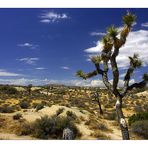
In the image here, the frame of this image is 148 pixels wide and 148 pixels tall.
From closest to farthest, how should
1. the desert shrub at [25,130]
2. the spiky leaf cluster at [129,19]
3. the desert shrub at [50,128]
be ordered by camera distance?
the spiky leaf cluster at [129,19] < the desert shrub at [50,128] < the desert shrub at [25,130]

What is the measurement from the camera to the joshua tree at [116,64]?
1237 centimetres

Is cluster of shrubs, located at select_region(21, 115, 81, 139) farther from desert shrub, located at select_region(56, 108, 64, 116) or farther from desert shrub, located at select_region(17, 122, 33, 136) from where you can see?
desert shrub, located at select_region(56, 108, 64, 116)

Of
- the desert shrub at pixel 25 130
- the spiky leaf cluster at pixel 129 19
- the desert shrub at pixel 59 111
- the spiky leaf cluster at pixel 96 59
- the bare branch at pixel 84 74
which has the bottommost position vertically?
the desert shrub at pixel 25 130

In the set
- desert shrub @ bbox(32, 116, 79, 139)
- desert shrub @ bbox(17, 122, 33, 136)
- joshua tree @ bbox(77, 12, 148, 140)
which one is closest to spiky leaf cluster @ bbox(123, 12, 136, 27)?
joshua tree @ bbox(77, 12, 148, 140)

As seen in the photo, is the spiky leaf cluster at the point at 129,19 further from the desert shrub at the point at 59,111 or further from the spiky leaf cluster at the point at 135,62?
the desert shrub at the point at 59,111

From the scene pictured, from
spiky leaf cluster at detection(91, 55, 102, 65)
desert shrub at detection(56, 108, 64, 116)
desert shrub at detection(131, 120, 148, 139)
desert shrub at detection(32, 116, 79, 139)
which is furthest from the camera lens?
desert shrub at detection(56, 108, 64, 116)

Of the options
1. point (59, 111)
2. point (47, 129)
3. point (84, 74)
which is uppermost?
point (59, 111)

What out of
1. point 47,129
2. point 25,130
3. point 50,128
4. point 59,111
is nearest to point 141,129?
point 50,128

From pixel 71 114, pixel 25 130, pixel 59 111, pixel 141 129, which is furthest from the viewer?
pixel 59 111

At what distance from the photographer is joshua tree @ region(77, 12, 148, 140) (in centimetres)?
1237

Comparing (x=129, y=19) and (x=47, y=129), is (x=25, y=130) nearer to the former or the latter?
(x=47, y=129)

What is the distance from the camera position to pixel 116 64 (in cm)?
1284

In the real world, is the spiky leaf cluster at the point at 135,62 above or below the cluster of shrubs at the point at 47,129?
above

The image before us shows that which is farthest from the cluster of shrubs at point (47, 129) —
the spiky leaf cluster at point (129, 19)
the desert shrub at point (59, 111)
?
the spiky leaf cluster at point (129, 19)
